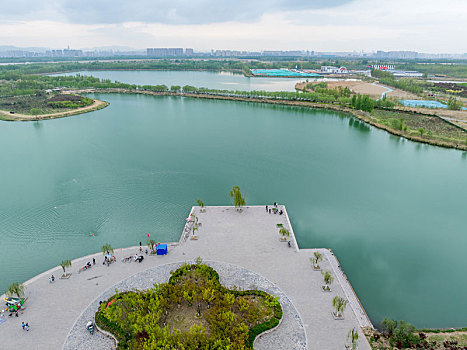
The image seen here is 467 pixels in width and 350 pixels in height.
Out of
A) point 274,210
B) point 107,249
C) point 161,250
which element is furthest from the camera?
point 274,210

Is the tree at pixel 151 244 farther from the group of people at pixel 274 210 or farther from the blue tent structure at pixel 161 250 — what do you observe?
the group of people at pixel 274 210

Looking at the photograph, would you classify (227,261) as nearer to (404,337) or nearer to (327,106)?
(404,337)

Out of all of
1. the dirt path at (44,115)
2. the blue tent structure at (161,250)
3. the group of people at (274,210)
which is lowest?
the blue tent structure at (161,250)

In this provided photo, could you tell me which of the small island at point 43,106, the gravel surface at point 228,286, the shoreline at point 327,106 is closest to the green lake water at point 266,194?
the shoreline at point 327,106

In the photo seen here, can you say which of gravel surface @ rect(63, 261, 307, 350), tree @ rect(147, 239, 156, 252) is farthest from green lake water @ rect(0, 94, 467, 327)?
gravel surface @ rect(63, 261, 307, 350)

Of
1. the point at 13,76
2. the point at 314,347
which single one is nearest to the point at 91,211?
the point at 314,347

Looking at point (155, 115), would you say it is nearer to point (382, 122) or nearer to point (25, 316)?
point (382, 122)

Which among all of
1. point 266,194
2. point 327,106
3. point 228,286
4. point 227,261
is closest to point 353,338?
point 228,286
